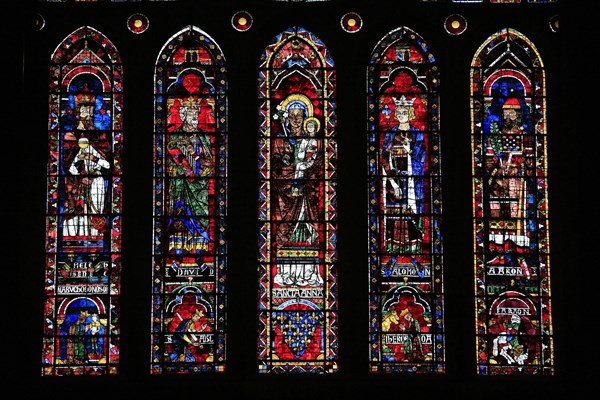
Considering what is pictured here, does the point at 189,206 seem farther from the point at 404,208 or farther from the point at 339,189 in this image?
the point at 404,208

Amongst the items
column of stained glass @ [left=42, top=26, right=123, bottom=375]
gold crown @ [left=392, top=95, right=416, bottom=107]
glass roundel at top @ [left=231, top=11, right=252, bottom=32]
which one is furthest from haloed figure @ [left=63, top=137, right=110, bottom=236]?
gold crown @ [left=392, top=95, right=416, bottom=107]

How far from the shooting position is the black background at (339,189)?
409 inches

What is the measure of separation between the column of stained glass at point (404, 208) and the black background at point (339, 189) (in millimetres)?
113

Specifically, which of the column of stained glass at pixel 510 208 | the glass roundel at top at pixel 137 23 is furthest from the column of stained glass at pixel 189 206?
the column of stained glass at pixel 510 208

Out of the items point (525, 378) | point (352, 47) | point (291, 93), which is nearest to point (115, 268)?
point (291, 93)

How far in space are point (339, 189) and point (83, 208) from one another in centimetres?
261

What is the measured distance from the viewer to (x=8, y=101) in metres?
10.5

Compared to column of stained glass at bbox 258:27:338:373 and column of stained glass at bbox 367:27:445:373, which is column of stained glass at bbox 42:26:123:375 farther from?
column of stained glass at bbox 367:27:445:373

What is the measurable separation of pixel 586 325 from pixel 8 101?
19.8 feet

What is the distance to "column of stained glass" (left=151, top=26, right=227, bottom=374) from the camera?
10.7 m

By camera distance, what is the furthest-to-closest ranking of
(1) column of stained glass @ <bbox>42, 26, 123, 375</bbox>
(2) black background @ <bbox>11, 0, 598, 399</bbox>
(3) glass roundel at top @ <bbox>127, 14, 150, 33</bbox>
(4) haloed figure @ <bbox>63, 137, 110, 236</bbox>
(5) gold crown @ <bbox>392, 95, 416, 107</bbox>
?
(3) glass roundel at top @ <bbox>127, 14, 150, 33</bbox> → (5) gold crown @ <bbox>392, 95, 416, 107</bbox> → (4) haloed figure @ <bbox>63, 137, 110, 236</bbox> → (1) column of stained glass @ <bbox>42, 26, 123, 375</bbox> → (2) black background @ <bbox>11, 0, 598, 399</bbox>

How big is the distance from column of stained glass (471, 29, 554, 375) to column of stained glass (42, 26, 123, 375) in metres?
3.70

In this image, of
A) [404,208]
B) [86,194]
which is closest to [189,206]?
[86,194]

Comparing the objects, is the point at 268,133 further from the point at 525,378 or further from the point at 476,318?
the point at 525,378
